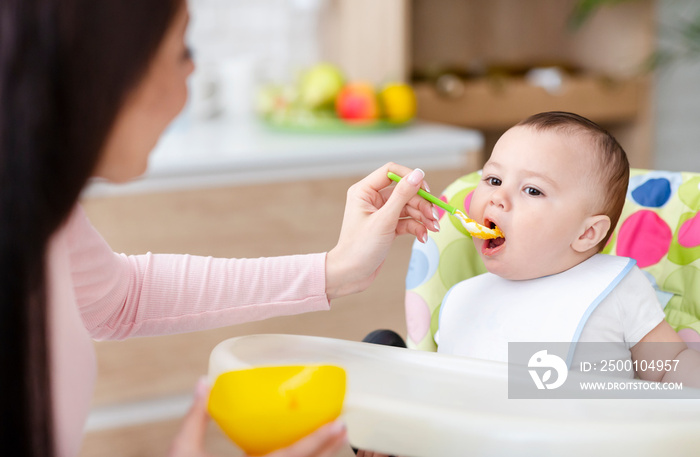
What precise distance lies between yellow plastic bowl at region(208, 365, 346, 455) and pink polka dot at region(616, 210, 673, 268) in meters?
0.54

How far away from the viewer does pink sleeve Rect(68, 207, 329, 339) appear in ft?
2.81

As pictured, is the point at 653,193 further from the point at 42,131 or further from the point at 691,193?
the point at 42,131

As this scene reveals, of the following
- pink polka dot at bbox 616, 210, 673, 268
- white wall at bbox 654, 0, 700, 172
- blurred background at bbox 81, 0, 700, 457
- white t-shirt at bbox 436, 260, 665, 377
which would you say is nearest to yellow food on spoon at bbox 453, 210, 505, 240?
white t-shirt at bbox 436, 260, 665, 377

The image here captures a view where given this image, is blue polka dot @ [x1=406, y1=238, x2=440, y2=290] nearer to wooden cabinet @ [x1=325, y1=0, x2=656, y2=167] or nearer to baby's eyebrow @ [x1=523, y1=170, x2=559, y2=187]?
baby's eyebrow @ [x1=523, y1=170, x2=559, y2=187]

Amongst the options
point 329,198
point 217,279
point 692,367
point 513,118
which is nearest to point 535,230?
point 692,367

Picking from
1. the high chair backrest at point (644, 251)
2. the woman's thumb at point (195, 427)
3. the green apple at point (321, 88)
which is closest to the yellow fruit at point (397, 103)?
the green apple at point (321, 88)

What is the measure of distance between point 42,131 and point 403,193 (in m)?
0.39

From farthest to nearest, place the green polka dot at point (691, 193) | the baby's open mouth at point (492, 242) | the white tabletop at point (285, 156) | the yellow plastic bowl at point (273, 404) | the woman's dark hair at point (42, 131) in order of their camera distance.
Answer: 1. the white tabletop at point (285, 156)
2. the green polka dot at point (691, 193)
3. the baby's open mouth at point (492, 242)
4. the yellow plastic bowl at point (273, 404)
5. the woman's dark hair at point (42, 131)

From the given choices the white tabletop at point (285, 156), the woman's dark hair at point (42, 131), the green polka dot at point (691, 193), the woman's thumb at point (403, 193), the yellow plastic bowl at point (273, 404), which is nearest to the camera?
the woman's dark hair at point (42, 131)

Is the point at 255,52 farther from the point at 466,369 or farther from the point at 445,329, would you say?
the point at 466,369

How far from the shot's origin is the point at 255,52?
2.50 m

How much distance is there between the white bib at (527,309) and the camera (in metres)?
0.88

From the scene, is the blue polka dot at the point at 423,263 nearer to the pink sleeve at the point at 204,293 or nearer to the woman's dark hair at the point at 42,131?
the pink sleeve at the point at 204,293

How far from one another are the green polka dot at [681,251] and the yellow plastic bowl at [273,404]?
561mm
